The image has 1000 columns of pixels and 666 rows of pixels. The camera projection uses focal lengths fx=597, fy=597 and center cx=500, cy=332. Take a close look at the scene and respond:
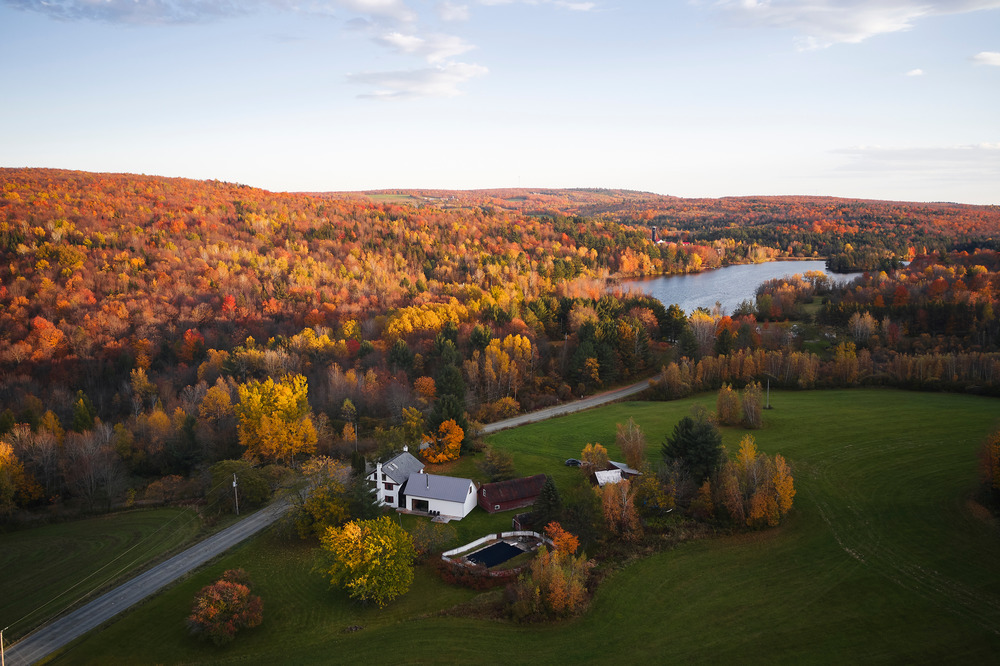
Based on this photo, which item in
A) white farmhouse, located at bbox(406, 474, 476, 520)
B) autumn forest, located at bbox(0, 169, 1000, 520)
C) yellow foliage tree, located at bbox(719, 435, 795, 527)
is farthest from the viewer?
autumn forest, located at bbox(0, 169, 1000, 520)

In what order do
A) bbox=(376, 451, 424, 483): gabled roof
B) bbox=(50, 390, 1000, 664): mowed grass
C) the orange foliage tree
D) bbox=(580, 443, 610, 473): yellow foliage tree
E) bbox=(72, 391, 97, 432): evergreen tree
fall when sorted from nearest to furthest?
bbox=(50, 390, 1000, 664): mowed grass
the orange foliage tree
bbox=(376, 451, 424, 483): gabled roof
bbox=(580, 443, 610, 473): yellow foliage tree
bbox=(72, 391, 97, 432): evergreen tree

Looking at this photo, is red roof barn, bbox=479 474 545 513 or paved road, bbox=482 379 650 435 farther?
paved road, bbox=482 379 650 435

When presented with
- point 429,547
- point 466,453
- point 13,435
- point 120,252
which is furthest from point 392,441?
point 120,252

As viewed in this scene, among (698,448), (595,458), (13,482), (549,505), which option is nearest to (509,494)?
(549,505)

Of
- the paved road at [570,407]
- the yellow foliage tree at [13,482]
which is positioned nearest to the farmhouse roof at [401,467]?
the paved road at [570,407]

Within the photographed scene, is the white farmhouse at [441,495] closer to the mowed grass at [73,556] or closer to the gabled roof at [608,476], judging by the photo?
the gabled roof at [608,476]

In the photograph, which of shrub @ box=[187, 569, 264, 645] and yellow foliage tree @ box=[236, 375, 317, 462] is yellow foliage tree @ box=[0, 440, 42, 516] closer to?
yellow foliage tree @ box=[236, 375, 317, 462]

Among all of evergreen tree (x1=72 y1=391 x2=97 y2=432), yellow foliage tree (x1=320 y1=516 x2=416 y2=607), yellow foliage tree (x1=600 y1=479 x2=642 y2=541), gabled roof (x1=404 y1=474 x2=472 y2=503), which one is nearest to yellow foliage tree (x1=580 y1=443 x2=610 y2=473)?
yellow foliage tree (x1=600 y1=479 x2=642 y2=541)
